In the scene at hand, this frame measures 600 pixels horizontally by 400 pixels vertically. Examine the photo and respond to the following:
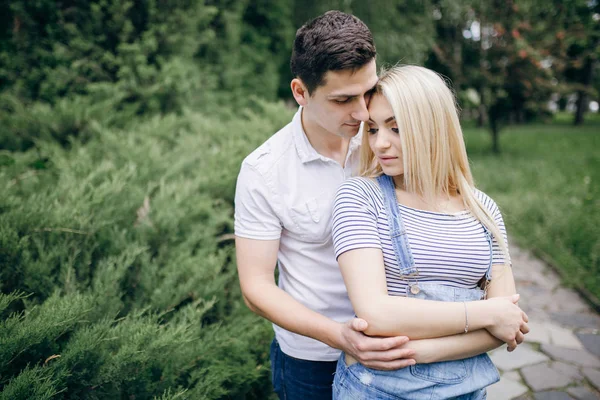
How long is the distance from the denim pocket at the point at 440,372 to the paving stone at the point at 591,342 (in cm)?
294

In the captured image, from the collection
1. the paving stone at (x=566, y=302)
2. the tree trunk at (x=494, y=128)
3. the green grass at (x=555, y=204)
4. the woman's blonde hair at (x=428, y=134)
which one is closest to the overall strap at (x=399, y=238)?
the woman's blonde hair at (x=428, y=134)

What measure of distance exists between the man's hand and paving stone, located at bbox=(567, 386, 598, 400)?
2.47 m

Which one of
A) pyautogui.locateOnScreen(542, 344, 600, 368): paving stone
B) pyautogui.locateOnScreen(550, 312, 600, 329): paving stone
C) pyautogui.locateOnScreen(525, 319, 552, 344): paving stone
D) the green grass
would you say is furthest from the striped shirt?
pyautogui.locateOnScreen(550, 312, 600, 329): paving stone

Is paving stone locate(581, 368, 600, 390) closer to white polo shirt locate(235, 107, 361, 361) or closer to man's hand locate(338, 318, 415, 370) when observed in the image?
white polo shirt locate(235, 107, 361, 361)

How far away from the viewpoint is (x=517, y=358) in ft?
11.9

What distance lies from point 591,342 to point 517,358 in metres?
0.80

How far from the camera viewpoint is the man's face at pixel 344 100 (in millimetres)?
1882

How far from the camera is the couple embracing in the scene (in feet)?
4.95

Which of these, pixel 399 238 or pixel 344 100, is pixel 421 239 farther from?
pixel 344 100

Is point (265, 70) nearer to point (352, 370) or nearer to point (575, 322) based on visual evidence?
point (575, 322)

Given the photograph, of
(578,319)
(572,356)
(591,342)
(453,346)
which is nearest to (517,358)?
(572,356)

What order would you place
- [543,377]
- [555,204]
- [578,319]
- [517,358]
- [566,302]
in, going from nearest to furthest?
[543,377] → [517,358] → [578,319] → [566,302] → [555,204]

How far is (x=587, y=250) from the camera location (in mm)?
5316

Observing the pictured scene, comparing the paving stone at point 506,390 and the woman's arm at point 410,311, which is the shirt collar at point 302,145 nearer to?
the woman's arm at point 410,311
